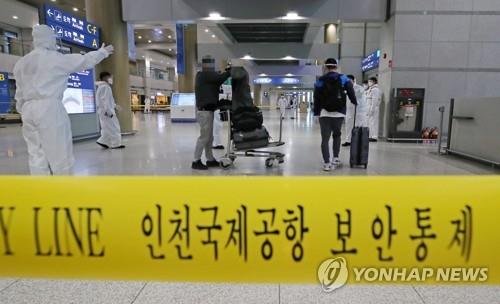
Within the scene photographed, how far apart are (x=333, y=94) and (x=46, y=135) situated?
11.6 feet

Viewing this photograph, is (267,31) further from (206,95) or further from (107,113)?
(206,95)

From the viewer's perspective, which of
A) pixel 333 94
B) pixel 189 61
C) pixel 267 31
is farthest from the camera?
pixel 267 31

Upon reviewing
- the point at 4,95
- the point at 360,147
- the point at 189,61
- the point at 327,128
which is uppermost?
the point at 189,61

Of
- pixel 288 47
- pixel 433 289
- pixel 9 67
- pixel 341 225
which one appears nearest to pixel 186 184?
pixel 341 225

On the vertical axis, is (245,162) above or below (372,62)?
below

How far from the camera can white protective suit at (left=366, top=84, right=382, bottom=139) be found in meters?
8.70

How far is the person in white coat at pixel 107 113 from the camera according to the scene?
22.8 feet

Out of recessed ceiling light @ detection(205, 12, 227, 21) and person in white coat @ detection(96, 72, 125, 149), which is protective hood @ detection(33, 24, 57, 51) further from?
recessed ceiling light @ detection(205, 12, 227, 21)

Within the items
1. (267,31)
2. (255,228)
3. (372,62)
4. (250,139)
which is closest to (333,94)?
(250,139)

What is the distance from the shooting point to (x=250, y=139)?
4.98 meters

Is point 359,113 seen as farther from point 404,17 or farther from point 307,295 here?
point 307,295

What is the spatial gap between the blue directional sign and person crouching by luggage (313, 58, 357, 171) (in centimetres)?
542

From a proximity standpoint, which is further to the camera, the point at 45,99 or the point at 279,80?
the point at 279,80

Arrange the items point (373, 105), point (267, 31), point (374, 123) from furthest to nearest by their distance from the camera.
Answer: point (267, 31)
point (374, 123)
point (373, 105)
